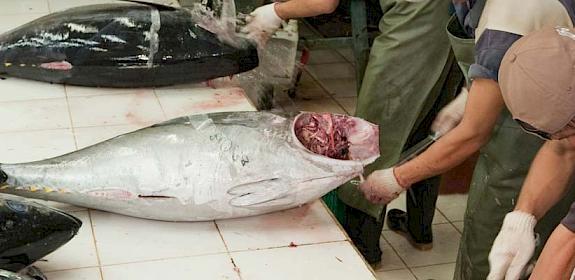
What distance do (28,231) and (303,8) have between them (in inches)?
50.0

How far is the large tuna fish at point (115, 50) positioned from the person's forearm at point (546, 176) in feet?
3.64

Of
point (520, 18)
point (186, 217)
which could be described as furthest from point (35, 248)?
point (520, 18)

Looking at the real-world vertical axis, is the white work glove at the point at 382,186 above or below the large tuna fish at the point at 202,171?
below

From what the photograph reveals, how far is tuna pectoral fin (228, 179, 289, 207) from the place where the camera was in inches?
77.0

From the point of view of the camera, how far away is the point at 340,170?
1.96m

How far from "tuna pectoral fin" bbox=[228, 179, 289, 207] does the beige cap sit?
57cm

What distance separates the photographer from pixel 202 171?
1.95 m

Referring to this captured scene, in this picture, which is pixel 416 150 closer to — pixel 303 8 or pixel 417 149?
pixel 417 149

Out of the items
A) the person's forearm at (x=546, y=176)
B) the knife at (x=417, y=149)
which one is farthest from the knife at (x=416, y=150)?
the person's forearm at (x=546, y=176)

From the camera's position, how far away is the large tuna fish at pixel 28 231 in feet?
5.42

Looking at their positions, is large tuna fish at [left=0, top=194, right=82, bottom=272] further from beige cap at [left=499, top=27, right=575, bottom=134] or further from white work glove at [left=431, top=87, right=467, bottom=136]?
white work glove at [left=431, top=87, right=467, bottom=136]

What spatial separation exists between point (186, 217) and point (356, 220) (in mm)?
1084

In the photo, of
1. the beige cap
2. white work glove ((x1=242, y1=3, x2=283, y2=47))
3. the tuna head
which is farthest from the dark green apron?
the beige cap

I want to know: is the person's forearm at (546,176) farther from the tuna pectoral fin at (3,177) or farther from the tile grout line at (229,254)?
the tuna pectoral fin at (3,177)
